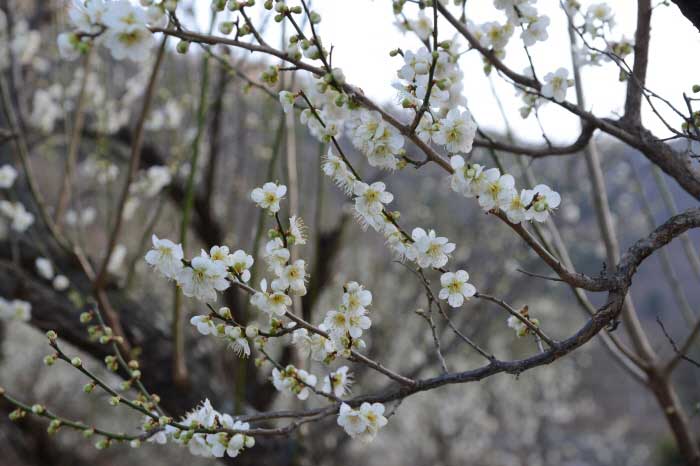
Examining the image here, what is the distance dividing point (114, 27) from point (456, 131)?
650 millimetres

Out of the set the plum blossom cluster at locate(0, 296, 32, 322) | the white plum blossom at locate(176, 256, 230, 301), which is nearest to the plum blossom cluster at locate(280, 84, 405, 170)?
the white plum blossom at locate(176, 256, 230, 301)

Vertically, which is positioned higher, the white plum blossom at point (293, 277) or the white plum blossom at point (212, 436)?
the white plum blossom at point (293, 277)

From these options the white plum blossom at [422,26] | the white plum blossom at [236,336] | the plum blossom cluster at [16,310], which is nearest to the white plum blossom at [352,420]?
the white plum blossom at [236,336]

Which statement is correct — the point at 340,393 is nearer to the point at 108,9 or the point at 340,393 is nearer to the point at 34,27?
the point at 108,9

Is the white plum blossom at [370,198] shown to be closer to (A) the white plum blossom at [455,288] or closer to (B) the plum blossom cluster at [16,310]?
(A) the white plum blossom at [455,288]

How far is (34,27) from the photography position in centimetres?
397

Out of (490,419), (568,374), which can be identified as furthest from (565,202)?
(568,374)

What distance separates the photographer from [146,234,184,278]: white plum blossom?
114 cm

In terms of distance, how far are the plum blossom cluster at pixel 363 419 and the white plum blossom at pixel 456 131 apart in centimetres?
55

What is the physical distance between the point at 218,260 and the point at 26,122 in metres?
2.80

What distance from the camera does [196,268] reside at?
1182 mm

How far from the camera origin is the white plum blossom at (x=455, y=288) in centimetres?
132

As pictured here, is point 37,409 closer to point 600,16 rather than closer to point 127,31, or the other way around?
point 127,31

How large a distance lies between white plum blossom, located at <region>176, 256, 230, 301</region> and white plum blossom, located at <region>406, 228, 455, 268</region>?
0.37 meters
